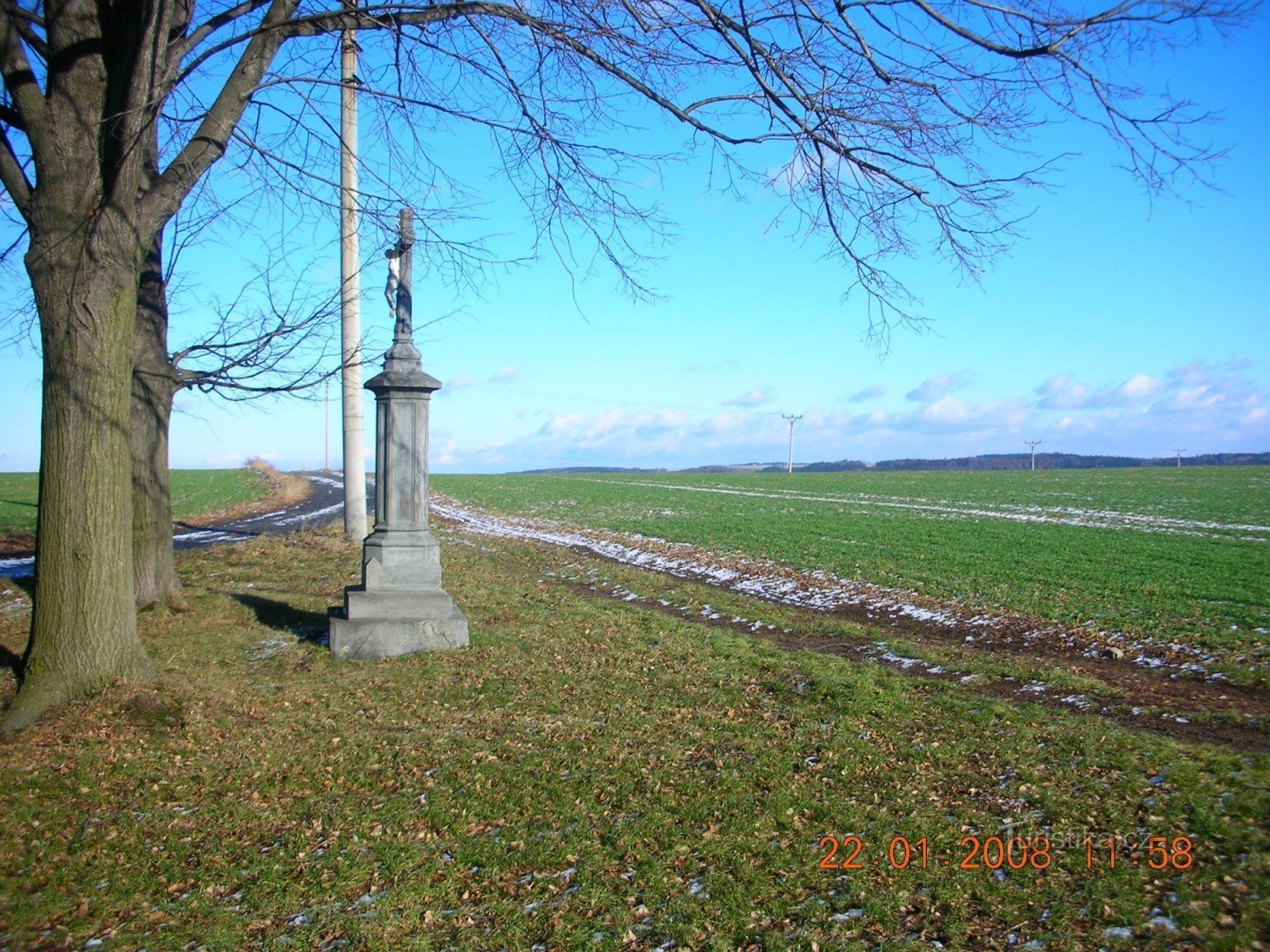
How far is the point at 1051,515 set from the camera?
29016 millimetres

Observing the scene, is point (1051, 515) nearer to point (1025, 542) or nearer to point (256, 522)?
point (1025, 542)

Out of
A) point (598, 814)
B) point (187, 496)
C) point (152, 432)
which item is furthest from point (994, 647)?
point (187, 496)

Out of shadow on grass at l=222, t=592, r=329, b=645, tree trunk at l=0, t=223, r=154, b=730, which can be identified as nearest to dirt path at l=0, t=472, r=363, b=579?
shadow on grass at l=222, t=592, r=329, b=645

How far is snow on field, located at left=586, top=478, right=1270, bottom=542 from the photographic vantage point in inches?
891

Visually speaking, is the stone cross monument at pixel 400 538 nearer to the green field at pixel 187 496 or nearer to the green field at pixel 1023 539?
the green field at pixel 1023 539

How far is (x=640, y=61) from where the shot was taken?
19.5 ft

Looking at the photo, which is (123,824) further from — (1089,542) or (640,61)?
(1089,542)

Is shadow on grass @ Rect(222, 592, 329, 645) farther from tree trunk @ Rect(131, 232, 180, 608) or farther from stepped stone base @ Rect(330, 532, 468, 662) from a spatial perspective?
tree trunk @ Rect(131, 232, 180, 608)

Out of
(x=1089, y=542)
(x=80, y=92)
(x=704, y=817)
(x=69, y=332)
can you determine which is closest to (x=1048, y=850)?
(x=704, y=817)

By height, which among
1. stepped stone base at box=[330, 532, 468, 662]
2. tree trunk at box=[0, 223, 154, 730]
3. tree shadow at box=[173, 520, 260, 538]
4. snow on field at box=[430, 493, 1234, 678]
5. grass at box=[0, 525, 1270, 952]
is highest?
tree trunk at box=[0, 223, 154, 730]

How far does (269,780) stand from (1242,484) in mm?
55889

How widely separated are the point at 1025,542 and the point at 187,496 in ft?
115

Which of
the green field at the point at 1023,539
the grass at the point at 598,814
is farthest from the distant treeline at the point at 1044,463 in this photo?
the grass at the point at 598,814

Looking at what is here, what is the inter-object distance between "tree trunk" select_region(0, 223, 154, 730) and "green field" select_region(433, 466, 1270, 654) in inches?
410
